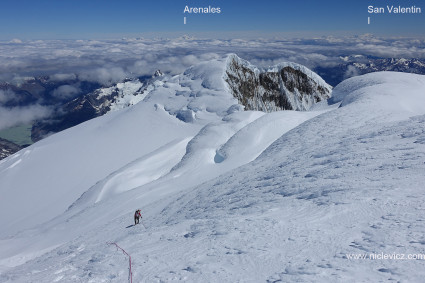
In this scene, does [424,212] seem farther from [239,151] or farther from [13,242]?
[13,242]

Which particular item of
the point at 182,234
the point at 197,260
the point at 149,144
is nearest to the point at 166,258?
the point at 197,260

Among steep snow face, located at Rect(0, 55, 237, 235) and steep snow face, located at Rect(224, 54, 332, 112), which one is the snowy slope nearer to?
steep snow face, located at Rect(0, 55, 237, 235)

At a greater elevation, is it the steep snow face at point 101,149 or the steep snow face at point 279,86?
the steep snow face at point 279,86

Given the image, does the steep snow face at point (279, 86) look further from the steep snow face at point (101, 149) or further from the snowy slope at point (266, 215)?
the snowy slope at point (266, 215)

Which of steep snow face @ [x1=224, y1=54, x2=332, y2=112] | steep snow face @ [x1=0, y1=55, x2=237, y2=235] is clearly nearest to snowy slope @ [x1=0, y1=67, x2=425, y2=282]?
steep snow face @ [x1=0, y1=55, x2=237, y2=235]

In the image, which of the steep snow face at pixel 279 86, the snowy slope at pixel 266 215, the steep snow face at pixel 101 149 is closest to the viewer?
the snowy slope at pixel 266 215

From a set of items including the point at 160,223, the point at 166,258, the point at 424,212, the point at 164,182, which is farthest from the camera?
the point at 164,182

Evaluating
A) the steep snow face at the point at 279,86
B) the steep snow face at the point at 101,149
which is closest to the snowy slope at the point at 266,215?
the steep snow face at the point at 101,149
